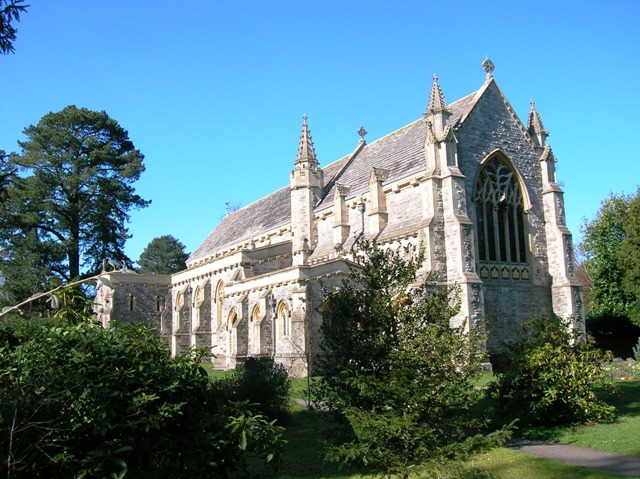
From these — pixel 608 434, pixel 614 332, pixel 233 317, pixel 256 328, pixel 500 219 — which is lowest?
pixel 608 434

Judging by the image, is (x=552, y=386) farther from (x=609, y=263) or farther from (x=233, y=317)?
(x=609, y=263)

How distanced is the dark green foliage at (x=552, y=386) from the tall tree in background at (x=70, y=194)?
36.1 metres

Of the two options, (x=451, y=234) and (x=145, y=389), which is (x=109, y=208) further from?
(x=145, y=389)

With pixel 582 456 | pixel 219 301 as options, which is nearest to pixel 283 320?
pixel 219 301

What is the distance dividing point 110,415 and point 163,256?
257 feet

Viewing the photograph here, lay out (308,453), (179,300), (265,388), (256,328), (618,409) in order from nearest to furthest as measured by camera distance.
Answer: (308,453) < (265,388) < (618,409) < (256,328) < (179,300)

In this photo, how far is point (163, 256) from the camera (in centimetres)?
8219

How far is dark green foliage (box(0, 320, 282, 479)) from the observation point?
5945mm

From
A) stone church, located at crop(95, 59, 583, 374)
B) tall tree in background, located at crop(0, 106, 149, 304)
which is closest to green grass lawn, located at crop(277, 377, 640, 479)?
stone church, located at crop(95, 59, 583, 374)

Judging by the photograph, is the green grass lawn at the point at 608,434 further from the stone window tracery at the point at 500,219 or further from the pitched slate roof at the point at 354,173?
the pitched slate roof at the point at 354,173

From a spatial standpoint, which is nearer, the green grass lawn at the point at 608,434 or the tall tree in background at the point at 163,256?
the green grass lawn at the point at 608,434

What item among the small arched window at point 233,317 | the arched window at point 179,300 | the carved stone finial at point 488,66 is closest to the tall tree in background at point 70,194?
the arched window at point 179,300

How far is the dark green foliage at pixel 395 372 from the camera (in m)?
8.23

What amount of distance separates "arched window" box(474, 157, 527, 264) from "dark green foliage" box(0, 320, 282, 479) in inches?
867
